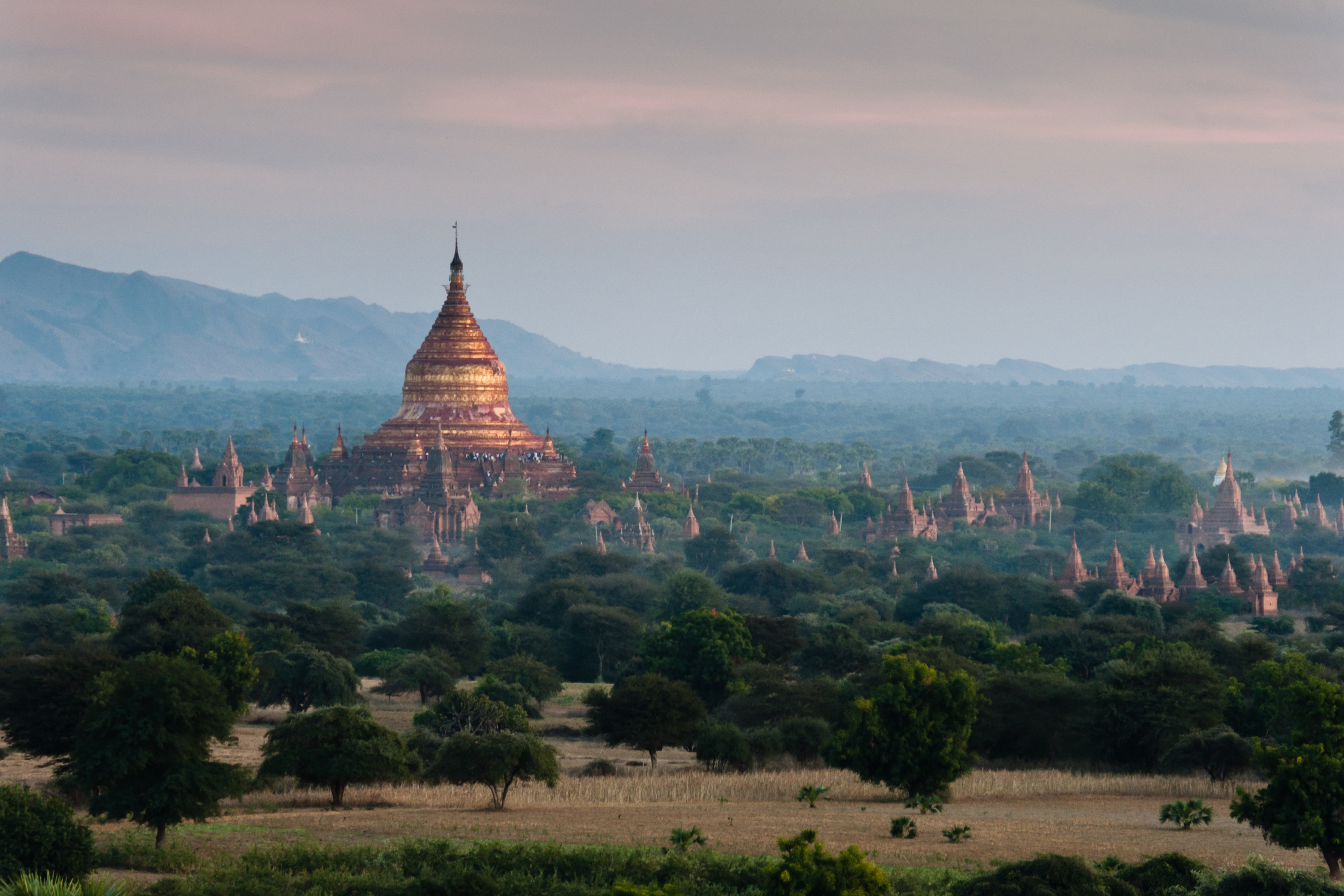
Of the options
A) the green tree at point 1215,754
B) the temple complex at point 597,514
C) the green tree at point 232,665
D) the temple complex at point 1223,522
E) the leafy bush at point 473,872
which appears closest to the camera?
the leafy bush at point 473,872

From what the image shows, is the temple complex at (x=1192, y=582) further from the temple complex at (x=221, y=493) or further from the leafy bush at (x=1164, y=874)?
the leafy bush at (x=1164, y=874)

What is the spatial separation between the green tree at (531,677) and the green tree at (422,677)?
1169mm

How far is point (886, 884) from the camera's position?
29328 millimetres

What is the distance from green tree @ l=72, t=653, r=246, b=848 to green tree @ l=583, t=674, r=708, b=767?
1367cm

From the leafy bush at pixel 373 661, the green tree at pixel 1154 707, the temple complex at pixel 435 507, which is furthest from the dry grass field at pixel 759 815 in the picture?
the temple complex at pixel 435 507

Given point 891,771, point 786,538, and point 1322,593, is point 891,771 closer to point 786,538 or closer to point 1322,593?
point 1322,593

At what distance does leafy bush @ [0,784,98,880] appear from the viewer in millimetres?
33312

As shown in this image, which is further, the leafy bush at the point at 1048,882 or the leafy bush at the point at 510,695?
the leafy bush at the point at 510,695

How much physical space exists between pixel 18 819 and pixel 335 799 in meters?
11.3

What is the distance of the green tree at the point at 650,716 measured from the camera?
5272cm

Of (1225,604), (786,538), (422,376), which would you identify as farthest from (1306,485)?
(1225,604)

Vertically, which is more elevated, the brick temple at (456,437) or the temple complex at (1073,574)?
the brick temple at (456,437)

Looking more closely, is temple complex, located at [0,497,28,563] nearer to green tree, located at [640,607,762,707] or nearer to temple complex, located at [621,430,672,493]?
temple complex, located at [621,430,672,493]

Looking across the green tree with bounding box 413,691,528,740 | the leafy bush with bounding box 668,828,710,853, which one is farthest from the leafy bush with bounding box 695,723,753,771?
the leafy bush with bounding box 668,828,710,853
